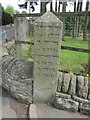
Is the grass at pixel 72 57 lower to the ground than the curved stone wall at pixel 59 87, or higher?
higher

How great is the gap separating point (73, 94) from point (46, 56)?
0.82 m

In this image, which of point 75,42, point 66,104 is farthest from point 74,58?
point 66,104

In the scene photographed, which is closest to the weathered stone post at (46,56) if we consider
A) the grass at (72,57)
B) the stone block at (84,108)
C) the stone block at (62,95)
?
the stone block at (62,95)

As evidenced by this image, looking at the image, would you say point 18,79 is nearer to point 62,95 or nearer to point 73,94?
point 62,95

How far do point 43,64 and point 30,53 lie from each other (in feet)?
4.03

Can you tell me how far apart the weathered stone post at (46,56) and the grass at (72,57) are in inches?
27.4

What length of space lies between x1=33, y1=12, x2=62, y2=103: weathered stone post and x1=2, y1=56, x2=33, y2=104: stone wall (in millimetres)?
147

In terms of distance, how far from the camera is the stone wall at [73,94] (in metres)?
3.45

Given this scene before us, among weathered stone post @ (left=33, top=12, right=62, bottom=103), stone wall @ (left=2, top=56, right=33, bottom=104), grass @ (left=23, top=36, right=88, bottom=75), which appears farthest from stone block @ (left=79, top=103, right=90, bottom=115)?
stone wall @ (left=2, top=56, right=33, bottom=104)

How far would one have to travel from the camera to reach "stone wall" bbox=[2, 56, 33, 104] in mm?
3777

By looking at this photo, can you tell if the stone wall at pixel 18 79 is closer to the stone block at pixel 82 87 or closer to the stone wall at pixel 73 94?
the stone wall at pixel 73 94

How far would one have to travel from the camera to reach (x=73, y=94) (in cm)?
353

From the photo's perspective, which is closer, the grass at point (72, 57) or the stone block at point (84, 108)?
the stone block at point (84, 108)

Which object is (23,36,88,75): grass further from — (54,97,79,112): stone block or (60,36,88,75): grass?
(54,97,79,112): stone block
